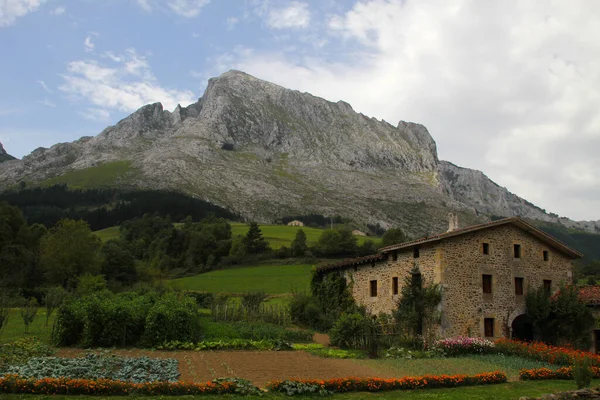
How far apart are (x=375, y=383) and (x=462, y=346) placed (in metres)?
11.1

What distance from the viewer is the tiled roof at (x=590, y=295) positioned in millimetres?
26031

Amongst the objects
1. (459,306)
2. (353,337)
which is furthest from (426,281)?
(353,337)

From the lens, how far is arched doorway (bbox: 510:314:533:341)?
29562 millimetres

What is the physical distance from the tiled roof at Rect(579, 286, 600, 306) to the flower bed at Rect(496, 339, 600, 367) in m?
4.63

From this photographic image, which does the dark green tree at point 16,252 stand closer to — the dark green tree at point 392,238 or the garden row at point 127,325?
the garden row at point 127,325

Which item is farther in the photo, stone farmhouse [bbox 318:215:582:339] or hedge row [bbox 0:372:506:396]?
stone farmhouse [bbox 318:215:582:339]

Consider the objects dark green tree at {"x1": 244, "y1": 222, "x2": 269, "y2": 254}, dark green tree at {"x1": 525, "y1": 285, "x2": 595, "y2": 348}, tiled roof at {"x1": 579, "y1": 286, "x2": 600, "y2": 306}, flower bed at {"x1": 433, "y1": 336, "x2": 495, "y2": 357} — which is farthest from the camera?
dark green tree at {"x1": 244, "y1": 222, "x2": 269, "y2": 254}

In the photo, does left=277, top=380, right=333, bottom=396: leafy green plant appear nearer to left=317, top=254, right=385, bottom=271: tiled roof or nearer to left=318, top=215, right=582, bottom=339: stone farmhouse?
left=318, top=215, right=582, bottom=339: stone farmhouse

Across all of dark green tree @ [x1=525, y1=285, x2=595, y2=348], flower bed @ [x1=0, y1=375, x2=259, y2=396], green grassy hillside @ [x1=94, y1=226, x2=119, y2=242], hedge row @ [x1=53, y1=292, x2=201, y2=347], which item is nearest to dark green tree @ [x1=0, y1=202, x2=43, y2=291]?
hedge row @ [x1=53, y1=292, x2=201, y2=347]

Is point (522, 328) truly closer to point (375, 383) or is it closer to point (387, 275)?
point (387, 275)

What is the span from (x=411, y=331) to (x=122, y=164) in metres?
178

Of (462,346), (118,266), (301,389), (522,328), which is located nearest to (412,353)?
(462,346)

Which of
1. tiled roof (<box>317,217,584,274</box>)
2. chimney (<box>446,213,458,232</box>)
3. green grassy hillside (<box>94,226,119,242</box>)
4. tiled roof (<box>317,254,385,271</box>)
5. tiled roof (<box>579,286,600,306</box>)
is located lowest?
tiled roof (<box>579,286,600,306</box>)

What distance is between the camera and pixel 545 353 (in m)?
21.5
